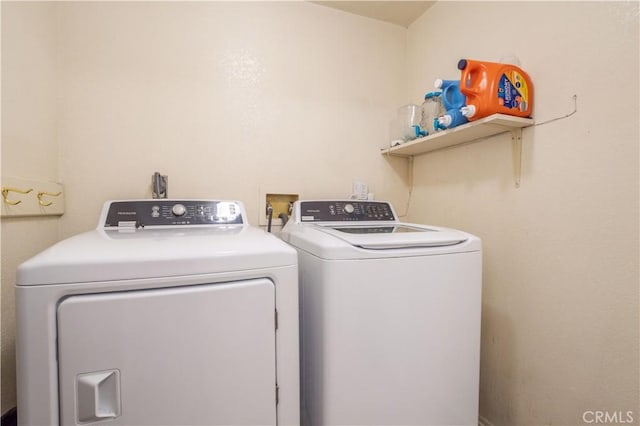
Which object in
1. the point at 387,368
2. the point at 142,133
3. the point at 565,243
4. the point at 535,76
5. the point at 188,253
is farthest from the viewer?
the point at 142,133

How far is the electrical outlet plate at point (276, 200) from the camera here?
175cm

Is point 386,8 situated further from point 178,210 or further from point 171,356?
point 171,356

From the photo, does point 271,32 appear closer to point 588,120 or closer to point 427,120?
point 427,120

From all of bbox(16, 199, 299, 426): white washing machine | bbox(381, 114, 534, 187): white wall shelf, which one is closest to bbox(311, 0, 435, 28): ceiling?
bbox(381, 114, 534, 187): white wall shelf

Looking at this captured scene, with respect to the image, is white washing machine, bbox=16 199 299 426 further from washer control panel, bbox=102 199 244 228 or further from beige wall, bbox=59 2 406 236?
beige wall, bbox=59 2 406 236

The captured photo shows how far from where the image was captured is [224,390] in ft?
2.68

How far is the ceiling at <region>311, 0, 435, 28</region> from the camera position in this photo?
1.87 m

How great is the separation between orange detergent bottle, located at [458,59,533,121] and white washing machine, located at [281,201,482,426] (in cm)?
53

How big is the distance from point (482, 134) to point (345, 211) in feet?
2.50

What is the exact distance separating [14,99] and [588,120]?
6.79 ft

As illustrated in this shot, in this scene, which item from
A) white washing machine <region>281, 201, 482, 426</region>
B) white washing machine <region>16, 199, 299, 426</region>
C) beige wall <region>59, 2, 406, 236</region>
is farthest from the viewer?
beige wall <region>59, 2, 406, 236</region>

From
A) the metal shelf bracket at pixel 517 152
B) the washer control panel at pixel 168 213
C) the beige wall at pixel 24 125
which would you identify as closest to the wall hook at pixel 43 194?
the beige wall at pixel 24 125

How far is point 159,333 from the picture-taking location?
749 millimetres

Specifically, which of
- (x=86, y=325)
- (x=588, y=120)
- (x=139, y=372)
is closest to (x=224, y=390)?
(x=139, y=372)
